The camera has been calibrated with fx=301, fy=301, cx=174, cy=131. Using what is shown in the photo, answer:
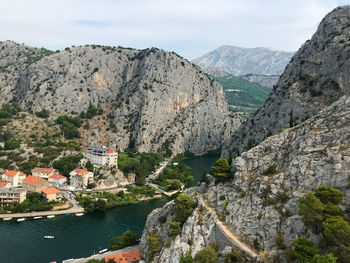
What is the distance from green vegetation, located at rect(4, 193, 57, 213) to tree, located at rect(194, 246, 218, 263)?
5044 cm

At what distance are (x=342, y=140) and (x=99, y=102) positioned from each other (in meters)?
140

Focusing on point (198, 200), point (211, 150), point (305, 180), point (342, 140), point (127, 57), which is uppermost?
point (127, 57)

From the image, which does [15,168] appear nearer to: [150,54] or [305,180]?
[305,180]

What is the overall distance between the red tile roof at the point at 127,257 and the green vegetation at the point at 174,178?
156 ft

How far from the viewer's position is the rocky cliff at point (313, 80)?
7819 cm

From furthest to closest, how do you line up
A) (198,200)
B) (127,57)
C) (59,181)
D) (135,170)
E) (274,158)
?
1. (127,57)
2. (135,170)
3. (59,181)
4. (198,200)
5. (274,158)

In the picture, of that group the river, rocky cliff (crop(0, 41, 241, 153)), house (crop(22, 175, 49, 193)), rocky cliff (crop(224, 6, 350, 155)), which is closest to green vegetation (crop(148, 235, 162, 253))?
the river

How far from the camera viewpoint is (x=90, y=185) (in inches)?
3558

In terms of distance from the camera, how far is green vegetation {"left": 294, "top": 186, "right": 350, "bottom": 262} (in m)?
26.6

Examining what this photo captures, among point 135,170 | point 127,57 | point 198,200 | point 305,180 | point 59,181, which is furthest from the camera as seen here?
point 127,57

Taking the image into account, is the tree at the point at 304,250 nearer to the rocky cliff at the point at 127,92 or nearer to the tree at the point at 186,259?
the tree at the point at 186,259

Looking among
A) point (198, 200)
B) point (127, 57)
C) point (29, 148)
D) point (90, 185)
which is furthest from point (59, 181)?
point (127, 57)

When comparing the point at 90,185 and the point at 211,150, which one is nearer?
the point at 90,185

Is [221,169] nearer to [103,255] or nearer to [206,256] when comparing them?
[206,256]
